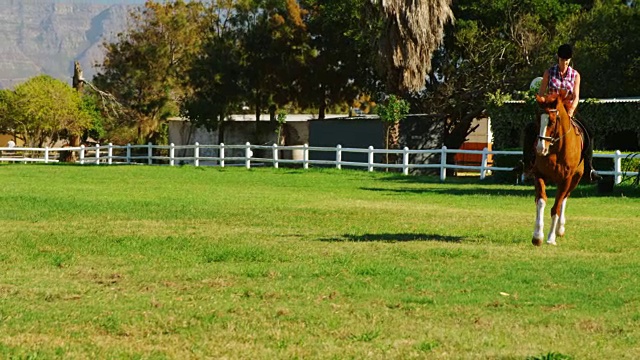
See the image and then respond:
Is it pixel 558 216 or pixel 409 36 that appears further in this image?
pixel 409 36

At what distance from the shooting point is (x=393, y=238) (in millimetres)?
16641

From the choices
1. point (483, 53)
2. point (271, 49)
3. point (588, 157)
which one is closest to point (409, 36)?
point (483, 53)

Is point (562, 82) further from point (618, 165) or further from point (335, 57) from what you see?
point (335, 57)

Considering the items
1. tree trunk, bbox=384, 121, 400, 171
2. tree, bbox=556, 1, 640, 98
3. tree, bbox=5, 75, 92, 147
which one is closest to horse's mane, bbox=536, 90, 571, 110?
tree, bbox=556, 1, 640, 98

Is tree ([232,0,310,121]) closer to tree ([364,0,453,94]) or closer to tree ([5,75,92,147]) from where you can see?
tree ([5,75,92,147])

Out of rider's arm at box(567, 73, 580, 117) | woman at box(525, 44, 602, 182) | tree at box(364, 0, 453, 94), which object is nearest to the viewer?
woman at box(525, 44, 602, 182)

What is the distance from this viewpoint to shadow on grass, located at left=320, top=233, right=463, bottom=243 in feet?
53.8

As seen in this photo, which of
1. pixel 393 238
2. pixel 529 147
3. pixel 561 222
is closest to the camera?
pixel 529 147

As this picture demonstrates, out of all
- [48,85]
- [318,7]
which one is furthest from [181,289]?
[48,85]

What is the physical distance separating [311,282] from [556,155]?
17.1 ft

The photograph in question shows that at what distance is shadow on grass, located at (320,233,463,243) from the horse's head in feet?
7.04

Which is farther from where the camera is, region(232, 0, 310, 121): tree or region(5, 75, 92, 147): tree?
region(5, 75, 92, 147): tree

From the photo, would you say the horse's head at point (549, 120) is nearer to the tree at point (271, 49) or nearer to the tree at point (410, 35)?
the tree at point (410, 35)

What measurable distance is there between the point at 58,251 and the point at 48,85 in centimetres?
6340
